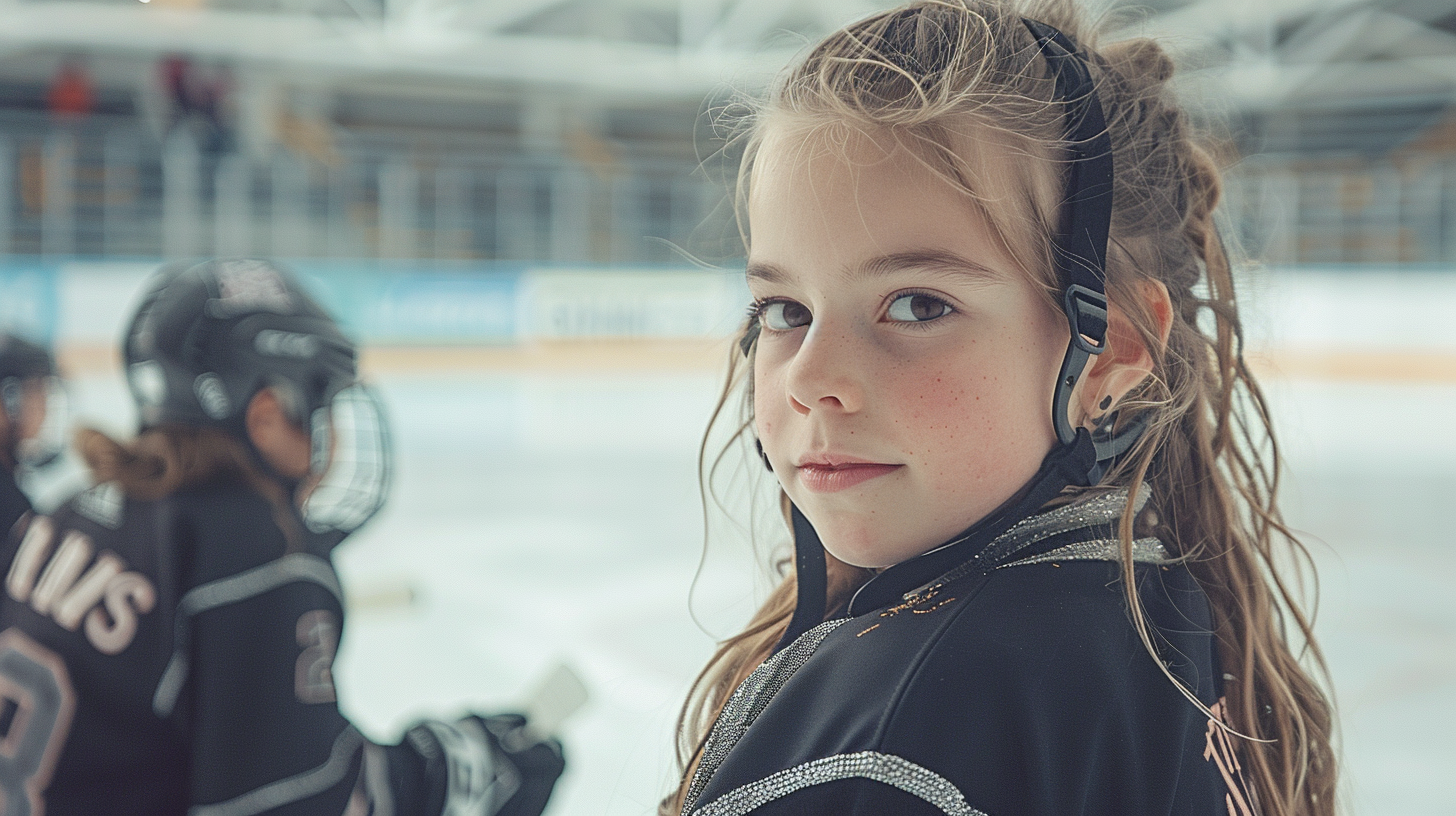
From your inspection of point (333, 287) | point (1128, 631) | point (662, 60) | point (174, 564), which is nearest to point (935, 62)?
point (1128, 631)

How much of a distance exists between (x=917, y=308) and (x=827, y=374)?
5cm

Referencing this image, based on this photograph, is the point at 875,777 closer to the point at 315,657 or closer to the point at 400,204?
the point at 315,657

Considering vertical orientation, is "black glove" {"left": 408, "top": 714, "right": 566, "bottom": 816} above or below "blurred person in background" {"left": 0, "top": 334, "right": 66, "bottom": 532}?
below

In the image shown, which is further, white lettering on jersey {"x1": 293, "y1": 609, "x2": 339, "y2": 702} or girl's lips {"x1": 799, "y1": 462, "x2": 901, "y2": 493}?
white lettering on jersey {"x1": 293, "y1": 609, "x2": 339, "y2": 702}

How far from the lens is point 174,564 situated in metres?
0.94

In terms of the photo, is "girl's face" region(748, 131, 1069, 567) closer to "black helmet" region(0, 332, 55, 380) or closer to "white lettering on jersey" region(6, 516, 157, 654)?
"white lettering on jersey" region(6, 516, 157, 654)

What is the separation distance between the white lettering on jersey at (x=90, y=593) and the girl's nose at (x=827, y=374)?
681mm

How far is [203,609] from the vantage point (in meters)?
0.94

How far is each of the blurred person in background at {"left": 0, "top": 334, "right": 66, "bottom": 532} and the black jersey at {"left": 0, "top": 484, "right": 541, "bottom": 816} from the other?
84 cm

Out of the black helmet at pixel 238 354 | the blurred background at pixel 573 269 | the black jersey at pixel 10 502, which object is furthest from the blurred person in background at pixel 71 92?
the black helmet at pixel 238 354

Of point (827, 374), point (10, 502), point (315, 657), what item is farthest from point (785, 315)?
point (10, 502)

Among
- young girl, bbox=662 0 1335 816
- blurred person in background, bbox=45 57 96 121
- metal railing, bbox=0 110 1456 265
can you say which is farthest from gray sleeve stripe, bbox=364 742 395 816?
blurred person in background, bbox=45 57 96 121

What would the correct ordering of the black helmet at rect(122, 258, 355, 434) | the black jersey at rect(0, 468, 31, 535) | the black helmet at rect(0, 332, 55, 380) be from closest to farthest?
the black helmet at rect(122, 258, 355, 434) < the black jersey at rect(0, 468, 31, 535) < the black helmet at rect(0, 332, 55, 380)

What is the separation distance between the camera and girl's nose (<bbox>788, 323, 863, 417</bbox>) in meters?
0.48
